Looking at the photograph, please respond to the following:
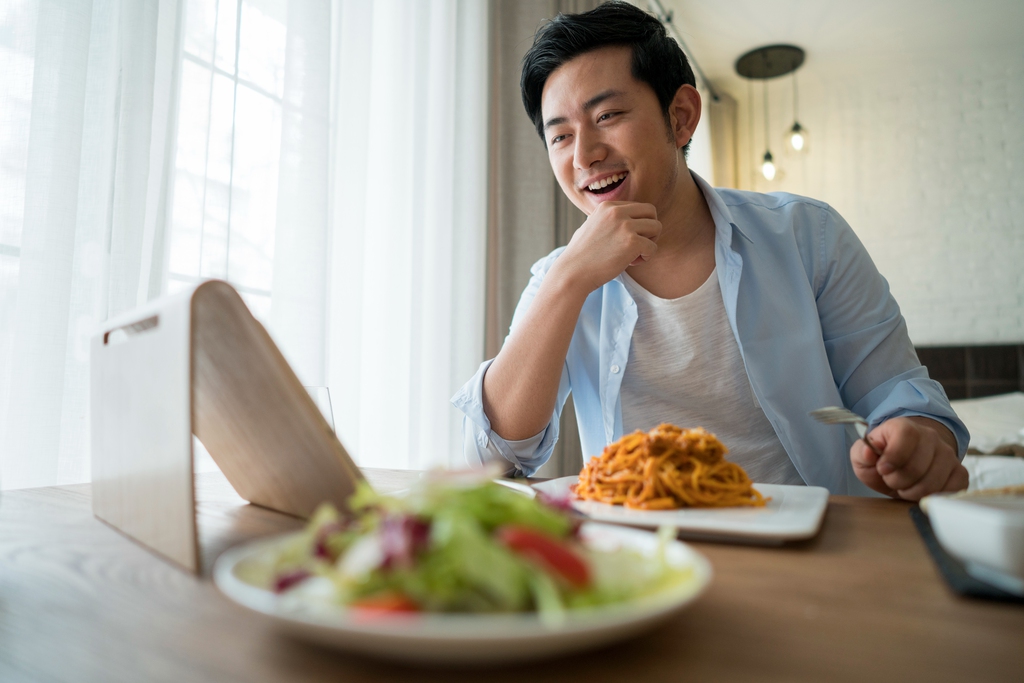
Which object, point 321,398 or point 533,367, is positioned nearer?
point 321,398

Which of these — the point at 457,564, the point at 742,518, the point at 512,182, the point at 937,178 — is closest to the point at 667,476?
the point at 742,518

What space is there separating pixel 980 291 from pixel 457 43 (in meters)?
3.73

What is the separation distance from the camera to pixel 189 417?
0.41 m

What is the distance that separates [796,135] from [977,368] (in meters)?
1.87

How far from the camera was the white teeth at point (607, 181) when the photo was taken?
4.35 ft

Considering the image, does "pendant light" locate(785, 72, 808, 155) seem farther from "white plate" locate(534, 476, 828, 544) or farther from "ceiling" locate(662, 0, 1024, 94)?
"white plate" locate(534, 476, 828, 544)

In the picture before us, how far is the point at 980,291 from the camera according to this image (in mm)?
4012

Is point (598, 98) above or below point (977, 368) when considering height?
above

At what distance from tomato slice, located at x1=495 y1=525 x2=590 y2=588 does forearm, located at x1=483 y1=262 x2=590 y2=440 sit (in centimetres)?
80

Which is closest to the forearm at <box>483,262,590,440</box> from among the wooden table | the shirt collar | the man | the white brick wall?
the man

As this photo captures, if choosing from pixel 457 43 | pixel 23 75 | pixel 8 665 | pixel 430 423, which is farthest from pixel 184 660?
pixel 457 43

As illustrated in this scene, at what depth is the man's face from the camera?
129 centimetres

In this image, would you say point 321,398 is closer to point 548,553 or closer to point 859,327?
point 548,553

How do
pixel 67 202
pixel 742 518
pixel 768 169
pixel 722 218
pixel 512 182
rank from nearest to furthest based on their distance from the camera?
pixel 742 518, pixel 67 202, pixel 722 218, pixel 512 182, pixel 768 169
